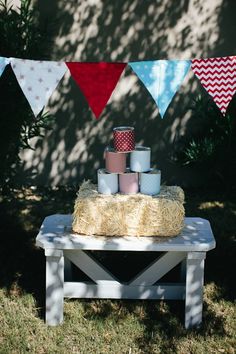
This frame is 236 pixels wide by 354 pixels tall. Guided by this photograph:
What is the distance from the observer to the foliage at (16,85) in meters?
7.54

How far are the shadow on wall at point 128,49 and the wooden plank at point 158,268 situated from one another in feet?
11.7

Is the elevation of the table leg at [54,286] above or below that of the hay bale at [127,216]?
below

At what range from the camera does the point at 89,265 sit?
16.8ft

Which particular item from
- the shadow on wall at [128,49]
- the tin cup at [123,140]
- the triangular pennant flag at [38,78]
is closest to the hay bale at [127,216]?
the tin cup at [123,140]

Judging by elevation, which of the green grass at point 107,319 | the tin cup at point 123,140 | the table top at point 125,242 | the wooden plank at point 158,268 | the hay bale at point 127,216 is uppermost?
the tin cup at point 123,140

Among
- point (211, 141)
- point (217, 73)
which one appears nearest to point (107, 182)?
point (217, 73)

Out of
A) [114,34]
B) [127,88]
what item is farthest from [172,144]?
[114,34]

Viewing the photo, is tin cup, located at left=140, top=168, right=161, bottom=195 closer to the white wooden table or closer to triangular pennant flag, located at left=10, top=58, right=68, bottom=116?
the white wooden table

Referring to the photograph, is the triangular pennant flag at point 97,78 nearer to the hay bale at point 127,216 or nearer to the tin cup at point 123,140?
the tin cup at point 123,140

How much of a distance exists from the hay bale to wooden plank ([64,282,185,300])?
0.52 m

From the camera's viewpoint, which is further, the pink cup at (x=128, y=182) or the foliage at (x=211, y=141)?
the foliage at (x=211, y=141)

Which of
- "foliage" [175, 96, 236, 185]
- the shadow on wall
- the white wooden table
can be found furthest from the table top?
Answer: the shadow on wall

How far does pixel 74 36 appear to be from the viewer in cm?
819

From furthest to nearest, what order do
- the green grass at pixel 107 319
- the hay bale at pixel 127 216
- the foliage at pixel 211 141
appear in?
the foliage at pixel 211 141 < the hay bale at pixel 127 216 < the green grass at pixel 107 319
